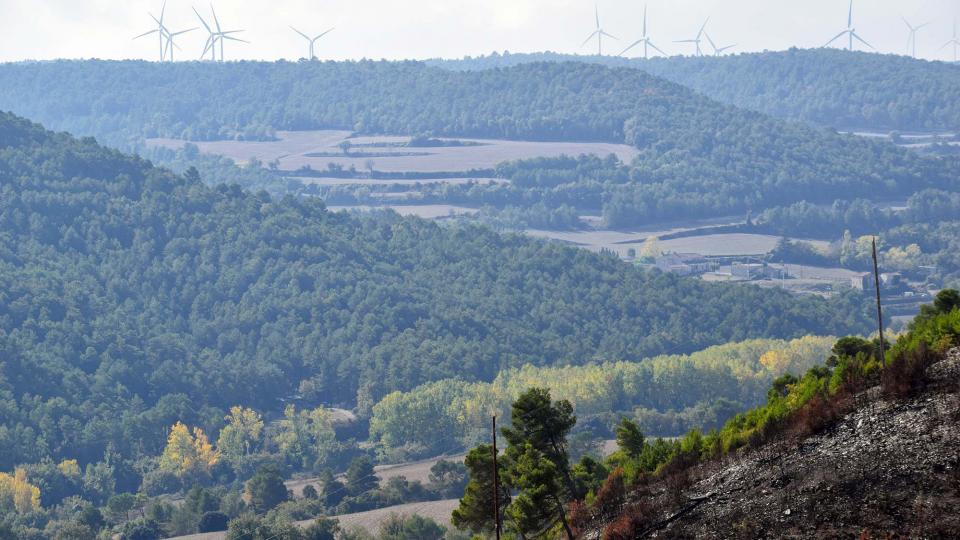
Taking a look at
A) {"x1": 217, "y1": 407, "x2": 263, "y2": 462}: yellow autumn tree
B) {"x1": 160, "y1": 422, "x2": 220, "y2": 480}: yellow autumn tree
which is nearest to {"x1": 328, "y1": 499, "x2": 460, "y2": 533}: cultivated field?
{"x1": 160, "y1": 422, "x2": 220, "y2": 480}: yellow autumn tree

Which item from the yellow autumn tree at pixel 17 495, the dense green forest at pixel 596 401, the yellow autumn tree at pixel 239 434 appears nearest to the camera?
the yellow autumn tree at pixel 17 495

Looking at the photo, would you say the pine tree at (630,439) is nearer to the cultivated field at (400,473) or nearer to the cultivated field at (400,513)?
the cultivated field at (400,513)

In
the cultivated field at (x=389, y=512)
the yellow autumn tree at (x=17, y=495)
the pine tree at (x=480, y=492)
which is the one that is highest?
the pine tree at (x=480, y=492)

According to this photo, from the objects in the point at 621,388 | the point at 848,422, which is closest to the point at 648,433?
the point at 621,388

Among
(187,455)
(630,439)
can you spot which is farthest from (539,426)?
(187,455)

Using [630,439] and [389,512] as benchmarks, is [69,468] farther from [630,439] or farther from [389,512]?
[630,439]

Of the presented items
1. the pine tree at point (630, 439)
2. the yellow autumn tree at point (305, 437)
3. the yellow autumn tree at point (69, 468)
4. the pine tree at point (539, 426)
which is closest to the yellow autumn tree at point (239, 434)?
the yellow autumn tree at point (305, 437)

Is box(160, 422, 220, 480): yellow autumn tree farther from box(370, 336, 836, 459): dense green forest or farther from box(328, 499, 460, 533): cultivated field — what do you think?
box(328, 499, 460, 533): cultivated field
